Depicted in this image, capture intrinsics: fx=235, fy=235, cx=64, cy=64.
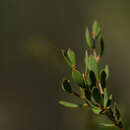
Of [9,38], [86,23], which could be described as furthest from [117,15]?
[9,38]

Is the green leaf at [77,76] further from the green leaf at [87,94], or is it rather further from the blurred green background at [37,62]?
the blurred green background at [37,62]

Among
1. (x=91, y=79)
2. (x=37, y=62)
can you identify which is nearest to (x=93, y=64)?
(x=91, y=79)

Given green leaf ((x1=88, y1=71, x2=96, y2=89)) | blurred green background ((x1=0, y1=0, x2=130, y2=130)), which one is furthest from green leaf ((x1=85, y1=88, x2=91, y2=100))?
blurred green background ((x1=0, y1=0, x2=130, y2=130))

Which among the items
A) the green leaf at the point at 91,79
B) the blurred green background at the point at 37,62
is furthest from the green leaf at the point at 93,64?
the blurred green background at the point at 37,62

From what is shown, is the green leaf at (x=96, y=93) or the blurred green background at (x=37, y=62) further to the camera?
the blurred green background at (x=37, y=62)

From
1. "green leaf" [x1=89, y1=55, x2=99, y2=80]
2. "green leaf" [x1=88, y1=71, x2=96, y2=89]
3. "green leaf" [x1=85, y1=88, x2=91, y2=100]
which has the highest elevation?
"green leaf" [x1=89, y1=55, x2=99, y2=80]

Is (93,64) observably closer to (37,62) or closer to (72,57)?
(72,57)

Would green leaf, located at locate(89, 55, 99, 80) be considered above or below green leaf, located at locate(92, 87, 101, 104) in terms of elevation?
above

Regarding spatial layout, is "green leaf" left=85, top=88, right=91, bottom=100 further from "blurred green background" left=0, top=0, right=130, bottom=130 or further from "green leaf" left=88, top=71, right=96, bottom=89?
"blurred green background" left=0, top=0, right=130, bottom=130
